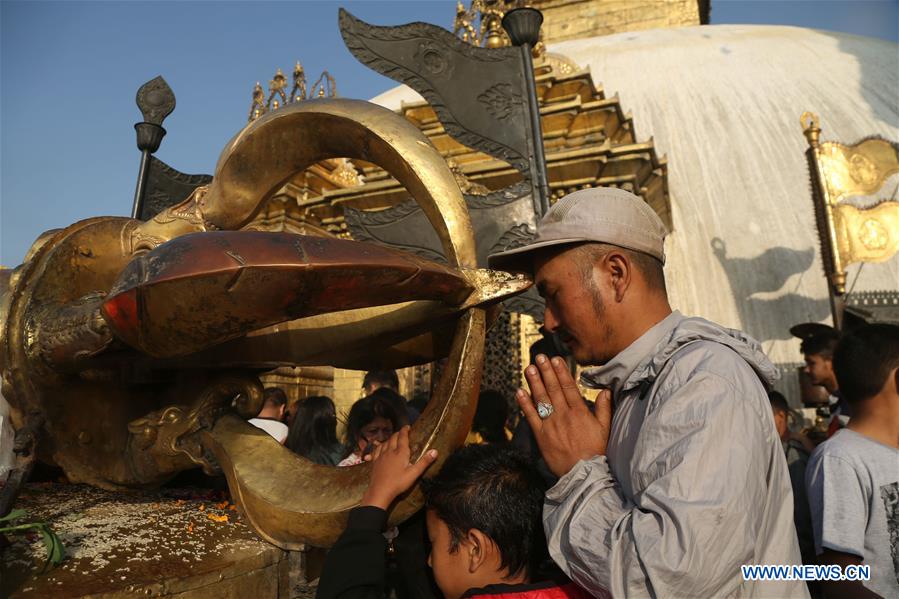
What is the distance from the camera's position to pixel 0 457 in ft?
3.56

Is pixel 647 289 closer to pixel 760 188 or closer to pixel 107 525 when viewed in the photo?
pixel 107 525

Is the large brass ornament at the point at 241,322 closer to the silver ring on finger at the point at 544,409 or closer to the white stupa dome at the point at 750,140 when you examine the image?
the silver ring on finger at the point at 544,409

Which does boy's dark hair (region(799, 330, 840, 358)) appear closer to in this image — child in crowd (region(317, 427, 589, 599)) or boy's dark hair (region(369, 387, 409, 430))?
boy's dark hair (region(369, 387, 409, 430))

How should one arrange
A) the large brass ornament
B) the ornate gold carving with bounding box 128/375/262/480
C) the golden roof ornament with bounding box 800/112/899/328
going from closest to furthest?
the large brass ornament
the ornate gold carving with bounding box 128/375/262/480
the golden roof ornament with bounding box 800/112/899/328

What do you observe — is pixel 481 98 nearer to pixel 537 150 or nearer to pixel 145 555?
pixel 537 150

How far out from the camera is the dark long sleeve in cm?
94

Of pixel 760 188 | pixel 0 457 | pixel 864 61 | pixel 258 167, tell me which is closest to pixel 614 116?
pixel 760 188

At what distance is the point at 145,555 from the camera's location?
0.98 m

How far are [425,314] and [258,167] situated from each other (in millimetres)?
454

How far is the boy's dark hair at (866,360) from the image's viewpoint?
1.79 m

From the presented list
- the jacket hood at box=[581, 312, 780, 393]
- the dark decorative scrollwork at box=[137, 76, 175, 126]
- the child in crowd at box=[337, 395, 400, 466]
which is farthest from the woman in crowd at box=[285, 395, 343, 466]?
the jacket hood at box=[581, 312, 780, 393]

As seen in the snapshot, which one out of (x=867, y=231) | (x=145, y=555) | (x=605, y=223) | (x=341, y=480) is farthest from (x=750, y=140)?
(x=145, y=555)

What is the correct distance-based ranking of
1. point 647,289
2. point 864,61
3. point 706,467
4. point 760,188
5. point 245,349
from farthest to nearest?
1. point 864,61
2. point 760,188
3. point 245,349
4. point 647,289
5. point 706,467

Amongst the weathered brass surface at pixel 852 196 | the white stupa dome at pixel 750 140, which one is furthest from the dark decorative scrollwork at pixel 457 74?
the white stupa dome at pixel 750 140
